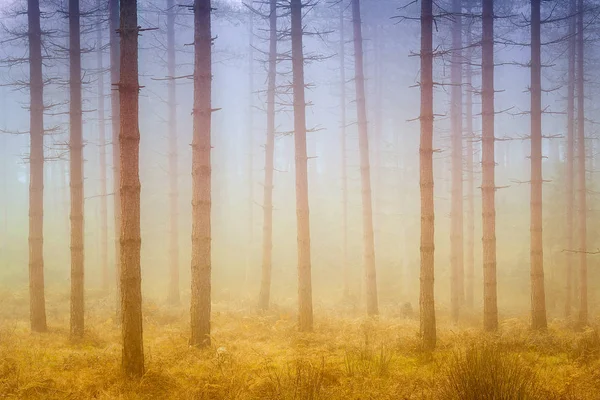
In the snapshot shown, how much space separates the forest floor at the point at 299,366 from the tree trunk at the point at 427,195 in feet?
2.37

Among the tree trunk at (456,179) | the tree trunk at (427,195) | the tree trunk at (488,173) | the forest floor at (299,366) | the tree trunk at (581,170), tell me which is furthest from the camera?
the tree trunk at (456,179)

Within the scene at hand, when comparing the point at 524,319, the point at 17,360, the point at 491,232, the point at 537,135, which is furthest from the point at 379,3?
the point at 17,360

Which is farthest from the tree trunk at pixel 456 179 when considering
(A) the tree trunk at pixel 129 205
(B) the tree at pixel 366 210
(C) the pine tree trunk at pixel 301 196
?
(A) the tree trunk at pixel 129 205

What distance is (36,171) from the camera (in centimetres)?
1211

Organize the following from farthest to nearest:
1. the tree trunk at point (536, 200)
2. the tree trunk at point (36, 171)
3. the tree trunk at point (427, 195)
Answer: the tree trunk at point (536, 200) → the tree trunk at point (36, 171) → the tree trunk at point (427, 195)

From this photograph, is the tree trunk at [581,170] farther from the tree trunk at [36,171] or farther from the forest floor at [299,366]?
the tree trunk at [36,171]

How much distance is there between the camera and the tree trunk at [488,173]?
40.3ft

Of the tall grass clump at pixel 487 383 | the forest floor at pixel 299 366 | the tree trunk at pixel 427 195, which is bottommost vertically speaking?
the forest floor at pixel 299 366

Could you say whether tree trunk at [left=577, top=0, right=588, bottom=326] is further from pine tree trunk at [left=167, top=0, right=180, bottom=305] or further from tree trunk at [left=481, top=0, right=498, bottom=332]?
pine tree trunk at [left=167, top=0, right=180, bottom=305]

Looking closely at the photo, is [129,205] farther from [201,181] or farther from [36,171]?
[36,171]

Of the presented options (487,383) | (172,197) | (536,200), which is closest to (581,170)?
(536,200)

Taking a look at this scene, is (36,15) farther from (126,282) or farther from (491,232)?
(491,232)

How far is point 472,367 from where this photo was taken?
572cm

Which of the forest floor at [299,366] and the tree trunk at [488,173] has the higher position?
the tree trunk at [488,173]
